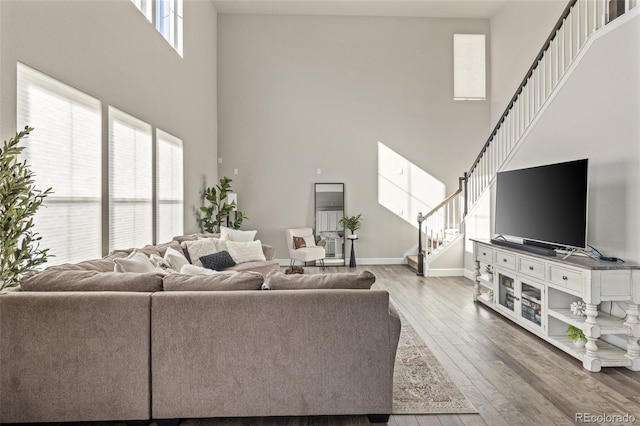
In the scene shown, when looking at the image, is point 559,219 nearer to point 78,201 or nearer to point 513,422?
point 513,422

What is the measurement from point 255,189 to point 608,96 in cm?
641

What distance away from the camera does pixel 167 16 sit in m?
5.73

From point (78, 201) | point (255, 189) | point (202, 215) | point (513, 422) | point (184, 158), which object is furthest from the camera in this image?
point (255, 189)

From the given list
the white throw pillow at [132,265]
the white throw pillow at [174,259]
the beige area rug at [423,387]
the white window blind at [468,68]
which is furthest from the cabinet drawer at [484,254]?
the white window blind at [468,68]

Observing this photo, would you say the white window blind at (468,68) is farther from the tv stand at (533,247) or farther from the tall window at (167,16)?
the tall window at (167,16)

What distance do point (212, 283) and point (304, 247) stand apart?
5.50 m

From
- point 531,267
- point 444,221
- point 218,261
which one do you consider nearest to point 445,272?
point 444,221

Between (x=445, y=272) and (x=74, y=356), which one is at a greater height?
(x=74, y=356)

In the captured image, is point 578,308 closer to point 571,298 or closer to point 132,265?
point 571,298

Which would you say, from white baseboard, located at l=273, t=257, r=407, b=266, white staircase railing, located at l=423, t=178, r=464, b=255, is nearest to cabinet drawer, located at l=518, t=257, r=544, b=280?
white staircase railing, located at l=423, t=178, r=464, b=255

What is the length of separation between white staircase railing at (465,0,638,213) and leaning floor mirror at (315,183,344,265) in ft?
9.46

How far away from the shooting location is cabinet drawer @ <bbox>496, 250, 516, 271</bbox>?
4465mm

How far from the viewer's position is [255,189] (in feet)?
28.3

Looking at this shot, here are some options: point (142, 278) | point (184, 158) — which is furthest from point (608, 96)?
point (184, 158)
